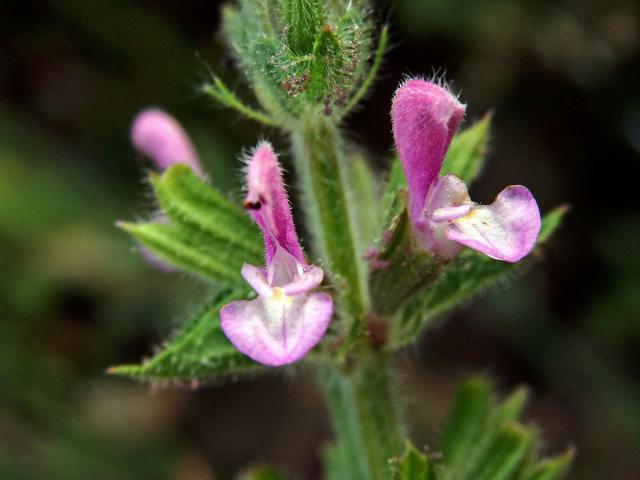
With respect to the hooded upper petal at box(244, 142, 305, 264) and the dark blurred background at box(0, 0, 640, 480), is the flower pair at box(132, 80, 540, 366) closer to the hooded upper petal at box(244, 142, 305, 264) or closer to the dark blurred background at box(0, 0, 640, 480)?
the hooded upper petal at box(244, 142, 305, 264)

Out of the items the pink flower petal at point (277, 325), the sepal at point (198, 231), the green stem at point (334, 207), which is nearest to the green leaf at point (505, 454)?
the green stem at point (334, 207)

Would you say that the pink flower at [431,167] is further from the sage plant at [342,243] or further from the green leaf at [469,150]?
the green leaf at [469,150]

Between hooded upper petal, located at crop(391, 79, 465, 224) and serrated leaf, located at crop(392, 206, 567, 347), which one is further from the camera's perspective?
serrated leaf, located at crop(392, 206, 567, 347)

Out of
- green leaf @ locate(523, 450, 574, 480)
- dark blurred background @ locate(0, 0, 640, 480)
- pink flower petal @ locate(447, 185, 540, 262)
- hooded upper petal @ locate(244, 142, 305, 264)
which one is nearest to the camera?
pink flower petal @ locate(447, 185, 540, 262)

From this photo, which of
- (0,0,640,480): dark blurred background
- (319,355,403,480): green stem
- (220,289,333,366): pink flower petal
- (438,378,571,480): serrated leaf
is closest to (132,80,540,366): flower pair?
(220,289,333,366): pink flower petal

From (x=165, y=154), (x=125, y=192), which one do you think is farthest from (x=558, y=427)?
(x=165, y=154)

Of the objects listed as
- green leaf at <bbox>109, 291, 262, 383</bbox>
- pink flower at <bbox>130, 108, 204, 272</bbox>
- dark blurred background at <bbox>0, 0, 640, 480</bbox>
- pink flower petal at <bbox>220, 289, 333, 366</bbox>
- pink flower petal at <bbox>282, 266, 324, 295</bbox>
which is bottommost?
pink flower petal at <bbox>220, 289, 333, 366</bbox>

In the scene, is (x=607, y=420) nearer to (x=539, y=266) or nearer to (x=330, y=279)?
(x=539, y=266)
